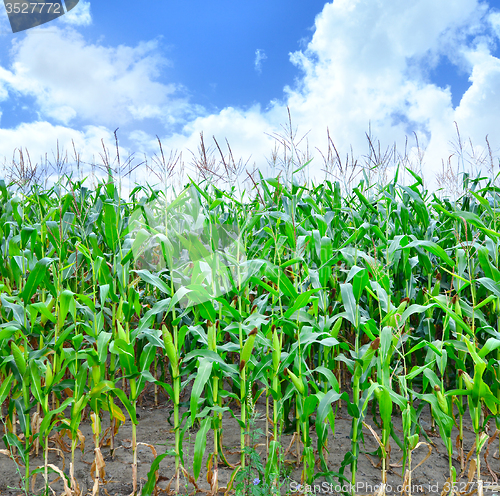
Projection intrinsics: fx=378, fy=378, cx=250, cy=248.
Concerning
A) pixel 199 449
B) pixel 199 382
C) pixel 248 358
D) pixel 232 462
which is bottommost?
pixel 232 462

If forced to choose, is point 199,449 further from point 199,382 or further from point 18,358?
point 18,358

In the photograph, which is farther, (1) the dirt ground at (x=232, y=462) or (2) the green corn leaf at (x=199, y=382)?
(1) the dirt ground at (x=232, y=462)

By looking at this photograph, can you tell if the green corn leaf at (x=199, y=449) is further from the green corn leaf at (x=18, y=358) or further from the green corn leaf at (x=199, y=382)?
the green corn leaf at (x=18, y=358)

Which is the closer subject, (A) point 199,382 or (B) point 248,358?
(A) point 199,382

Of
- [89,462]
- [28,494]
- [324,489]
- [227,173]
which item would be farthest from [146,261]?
[324,489]

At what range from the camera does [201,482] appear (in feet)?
8.13

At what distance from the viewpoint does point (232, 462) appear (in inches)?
104

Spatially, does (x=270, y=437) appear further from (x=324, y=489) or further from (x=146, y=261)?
(x=146, y=261)

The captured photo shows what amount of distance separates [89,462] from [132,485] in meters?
0.40

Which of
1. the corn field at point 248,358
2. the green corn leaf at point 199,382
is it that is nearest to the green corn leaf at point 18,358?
the corn field at point 248,358

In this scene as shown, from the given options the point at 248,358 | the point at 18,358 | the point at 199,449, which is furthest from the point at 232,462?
the point at 18,358

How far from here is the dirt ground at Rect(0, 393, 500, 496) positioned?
7.96ft

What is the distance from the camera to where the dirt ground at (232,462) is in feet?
7.96

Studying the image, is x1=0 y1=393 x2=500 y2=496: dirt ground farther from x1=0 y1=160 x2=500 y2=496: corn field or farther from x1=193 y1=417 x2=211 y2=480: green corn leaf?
x1=193 y1=417 x2=211 y2=480: green corn leaf
